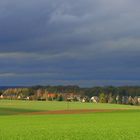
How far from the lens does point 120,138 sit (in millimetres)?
24500

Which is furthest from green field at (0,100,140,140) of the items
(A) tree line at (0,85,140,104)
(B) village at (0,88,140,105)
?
(A) tree line at (0,85,140,104)

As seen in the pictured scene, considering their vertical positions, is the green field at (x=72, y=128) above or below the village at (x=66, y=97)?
below

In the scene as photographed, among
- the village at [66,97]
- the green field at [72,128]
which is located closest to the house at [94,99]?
Answer: the village at [66,97]

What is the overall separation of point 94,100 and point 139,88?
16.0 meters

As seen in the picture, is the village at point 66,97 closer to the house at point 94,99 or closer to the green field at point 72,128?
A: the house at point 94,99

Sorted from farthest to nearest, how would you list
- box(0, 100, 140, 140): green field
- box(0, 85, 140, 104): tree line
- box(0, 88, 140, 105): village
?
1. box(0, 85, 140, 104): tree line
2. box(0, 88, 140, 105): village
3. box(0, 100, 140, 140): green field

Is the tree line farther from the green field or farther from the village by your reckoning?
the green field

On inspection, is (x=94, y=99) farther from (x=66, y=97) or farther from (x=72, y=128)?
(x=72, y=128)

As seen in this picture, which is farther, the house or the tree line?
the tree line

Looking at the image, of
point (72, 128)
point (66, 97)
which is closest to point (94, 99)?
point (66, 97)

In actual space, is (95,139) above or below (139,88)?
below

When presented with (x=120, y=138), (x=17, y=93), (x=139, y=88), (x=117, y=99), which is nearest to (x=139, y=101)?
(x=117, y=99)

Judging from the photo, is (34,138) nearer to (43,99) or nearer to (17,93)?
(43,99)

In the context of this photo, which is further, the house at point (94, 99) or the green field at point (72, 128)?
the house at point (94, 99)
